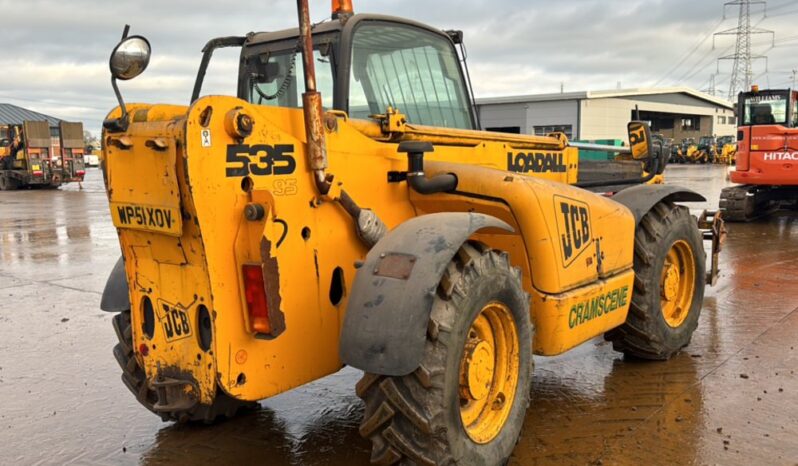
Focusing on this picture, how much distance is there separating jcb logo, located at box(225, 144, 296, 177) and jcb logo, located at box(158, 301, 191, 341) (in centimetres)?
72

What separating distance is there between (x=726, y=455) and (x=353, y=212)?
7.62 feet

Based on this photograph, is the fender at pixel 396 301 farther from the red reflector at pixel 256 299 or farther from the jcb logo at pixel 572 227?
the jcb logo at pixel 572 227

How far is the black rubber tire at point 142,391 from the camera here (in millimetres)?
3766

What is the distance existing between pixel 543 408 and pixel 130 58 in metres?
3.07

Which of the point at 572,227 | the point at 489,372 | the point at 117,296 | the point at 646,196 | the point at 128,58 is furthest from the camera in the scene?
the point at 646,196

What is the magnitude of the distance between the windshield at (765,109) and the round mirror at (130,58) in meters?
13.5

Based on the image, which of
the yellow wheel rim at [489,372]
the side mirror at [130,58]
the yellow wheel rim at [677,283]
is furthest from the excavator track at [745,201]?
the side mirror at [130,58]

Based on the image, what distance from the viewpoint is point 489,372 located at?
3463 millimetres

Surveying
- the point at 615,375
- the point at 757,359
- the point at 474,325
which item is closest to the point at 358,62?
the point at 474,325

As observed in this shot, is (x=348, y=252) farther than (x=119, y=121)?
Yes

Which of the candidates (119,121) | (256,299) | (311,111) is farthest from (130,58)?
(256,299)

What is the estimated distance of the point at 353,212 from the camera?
3.49m

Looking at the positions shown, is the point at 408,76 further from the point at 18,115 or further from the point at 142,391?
the point at 18,115

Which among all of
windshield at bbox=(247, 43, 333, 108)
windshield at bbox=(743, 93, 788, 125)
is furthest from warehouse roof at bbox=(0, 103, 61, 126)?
windshield at bbox=(247, 43, 333, 108)
